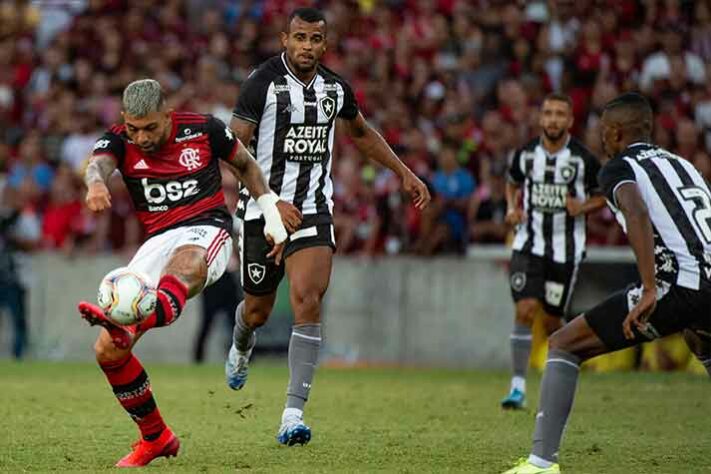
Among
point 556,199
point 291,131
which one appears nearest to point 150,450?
point 291,131

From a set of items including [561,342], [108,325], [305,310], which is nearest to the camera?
[561,342]

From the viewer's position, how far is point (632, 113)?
7496 millimetres

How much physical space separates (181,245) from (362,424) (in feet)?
9.45

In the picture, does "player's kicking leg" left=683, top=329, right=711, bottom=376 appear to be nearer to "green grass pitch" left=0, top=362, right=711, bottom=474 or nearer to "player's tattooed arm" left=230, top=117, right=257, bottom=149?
"green grass pitch" left=0, top=362, right=711, bottom=474

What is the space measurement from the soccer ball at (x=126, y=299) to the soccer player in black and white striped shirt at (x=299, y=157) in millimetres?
1837

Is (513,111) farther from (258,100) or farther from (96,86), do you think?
(258,100)

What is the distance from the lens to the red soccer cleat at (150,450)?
25.7ft

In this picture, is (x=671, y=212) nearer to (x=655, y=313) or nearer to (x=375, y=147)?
(x=655, y=313)

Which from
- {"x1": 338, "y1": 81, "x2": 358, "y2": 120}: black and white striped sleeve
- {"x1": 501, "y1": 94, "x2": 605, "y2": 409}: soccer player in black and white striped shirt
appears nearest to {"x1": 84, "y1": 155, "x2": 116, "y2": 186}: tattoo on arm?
{"x1": 338, "y1": 81, "x2": 358, "y2": 120}: black and white striped sleeve

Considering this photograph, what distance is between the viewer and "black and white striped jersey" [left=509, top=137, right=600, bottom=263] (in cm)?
1266

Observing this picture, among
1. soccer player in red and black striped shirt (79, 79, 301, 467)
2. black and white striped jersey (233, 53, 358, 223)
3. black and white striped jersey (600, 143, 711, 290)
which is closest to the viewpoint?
black and white striped jersey (600, 143, 711, 290)

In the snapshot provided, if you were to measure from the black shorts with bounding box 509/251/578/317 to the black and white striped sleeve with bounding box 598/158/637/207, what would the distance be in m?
5.35

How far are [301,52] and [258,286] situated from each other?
66.2 inches

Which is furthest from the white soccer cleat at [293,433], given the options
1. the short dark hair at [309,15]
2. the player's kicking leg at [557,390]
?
the short dark hair at [309,15]
